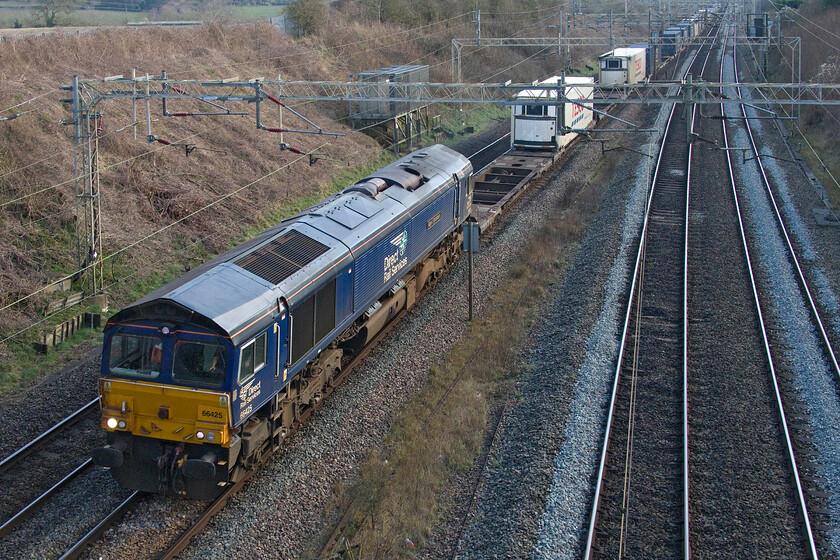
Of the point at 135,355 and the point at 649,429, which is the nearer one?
the point at 135,355

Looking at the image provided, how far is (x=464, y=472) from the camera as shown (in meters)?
12.5

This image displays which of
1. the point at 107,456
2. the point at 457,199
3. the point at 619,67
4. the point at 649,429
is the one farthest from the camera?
the point at 619,67

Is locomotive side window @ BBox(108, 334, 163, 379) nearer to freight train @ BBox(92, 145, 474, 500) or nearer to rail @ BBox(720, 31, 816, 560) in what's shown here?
freight train @ BBox(92, 145, 474, 500)

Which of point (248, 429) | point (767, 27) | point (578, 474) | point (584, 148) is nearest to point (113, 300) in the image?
point (248, 429)

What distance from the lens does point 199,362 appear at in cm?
1084

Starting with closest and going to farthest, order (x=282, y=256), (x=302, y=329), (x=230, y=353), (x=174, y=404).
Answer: (x=230, y=353) < (x=174, y=404) < (x=302, y=329) < (x=282, y=256)

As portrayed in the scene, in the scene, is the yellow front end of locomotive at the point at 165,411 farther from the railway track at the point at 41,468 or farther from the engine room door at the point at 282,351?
the railway track at the point at 41,468

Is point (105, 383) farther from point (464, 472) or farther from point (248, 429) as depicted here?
point (464, 472)

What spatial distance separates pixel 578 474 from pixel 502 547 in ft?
7.02

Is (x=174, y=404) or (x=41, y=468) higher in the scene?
(x=174, y=404)

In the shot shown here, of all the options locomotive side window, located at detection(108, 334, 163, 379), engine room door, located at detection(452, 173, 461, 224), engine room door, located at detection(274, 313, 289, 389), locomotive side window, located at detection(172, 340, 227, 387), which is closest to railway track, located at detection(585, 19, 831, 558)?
engine room door, located at detection(274, 313, 289, 389)

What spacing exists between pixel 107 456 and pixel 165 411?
3.24 ft

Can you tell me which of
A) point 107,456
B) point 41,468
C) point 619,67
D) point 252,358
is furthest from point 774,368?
point 619,67

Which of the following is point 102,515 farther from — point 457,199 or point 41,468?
point 457,199
